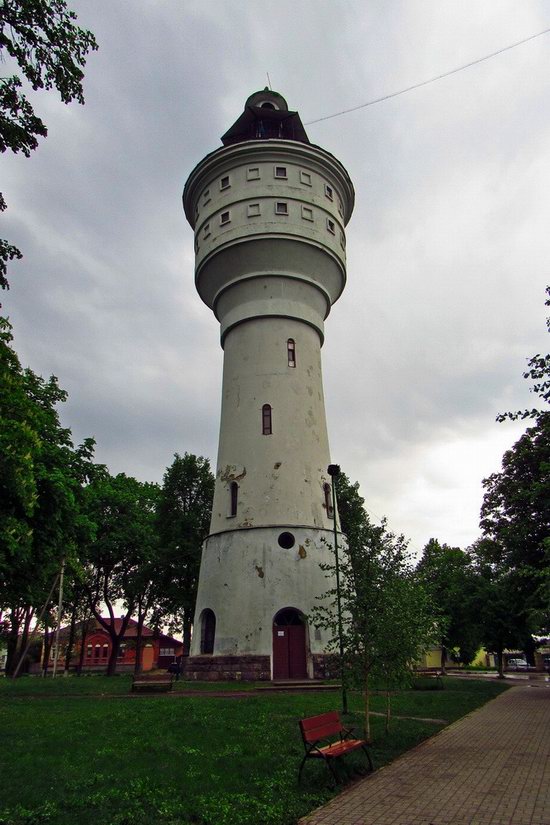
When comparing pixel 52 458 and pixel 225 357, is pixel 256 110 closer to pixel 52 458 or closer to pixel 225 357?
pixel 225 357

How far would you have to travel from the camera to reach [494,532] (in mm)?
21266

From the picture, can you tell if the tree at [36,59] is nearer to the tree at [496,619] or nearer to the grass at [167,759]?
the grass at [167,759]

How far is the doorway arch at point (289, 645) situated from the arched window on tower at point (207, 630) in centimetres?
271

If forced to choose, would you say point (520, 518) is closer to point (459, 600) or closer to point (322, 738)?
point (322, 738)

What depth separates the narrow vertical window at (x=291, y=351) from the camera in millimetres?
25547

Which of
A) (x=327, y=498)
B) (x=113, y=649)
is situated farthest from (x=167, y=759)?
(x=113, y=649)

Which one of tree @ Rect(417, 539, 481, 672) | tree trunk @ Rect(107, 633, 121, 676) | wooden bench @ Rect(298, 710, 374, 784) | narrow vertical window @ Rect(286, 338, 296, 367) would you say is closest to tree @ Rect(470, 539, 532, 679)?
tree @ Rect(417, 539, 481, 672)

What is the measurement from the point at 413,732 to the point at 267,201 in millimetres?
21465

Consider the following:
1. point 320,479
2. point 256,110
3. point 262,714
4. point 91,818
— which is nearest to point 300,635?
point 320,479

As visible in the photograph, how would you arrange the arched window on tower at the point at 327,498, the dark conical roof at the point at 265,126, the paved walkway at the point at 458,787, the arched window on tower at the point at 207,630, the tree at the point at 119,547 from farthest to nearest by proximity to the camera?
1. the tree at the point at 119,547
2. the dark conical roof at the point at 265,126
3. the arched window on tower at the point at 327,498
4. the arched window on tower at the point at 207,630
5. the paved walkway at the point at 458,787

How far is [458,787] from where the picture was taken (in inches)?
291

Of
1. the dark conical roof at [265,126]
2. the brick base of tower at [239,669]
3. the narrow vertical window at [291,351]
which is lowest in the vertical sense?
the brick base of tower at [239,669]

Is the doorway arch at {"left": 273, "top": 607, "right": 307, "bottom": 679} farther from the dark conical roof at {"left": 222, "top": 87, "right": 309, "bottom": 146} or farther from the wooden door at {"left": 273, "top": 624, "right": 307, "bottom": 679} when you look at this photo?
the dark conical roof at {"left": 222, "top": 87, "right": 309, "bottom": 146}

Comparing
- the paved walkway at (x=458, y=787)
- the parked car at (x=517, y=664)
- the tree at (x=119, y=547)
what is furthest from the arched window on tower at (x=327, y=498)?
the parked car at (x=517, y=664)
